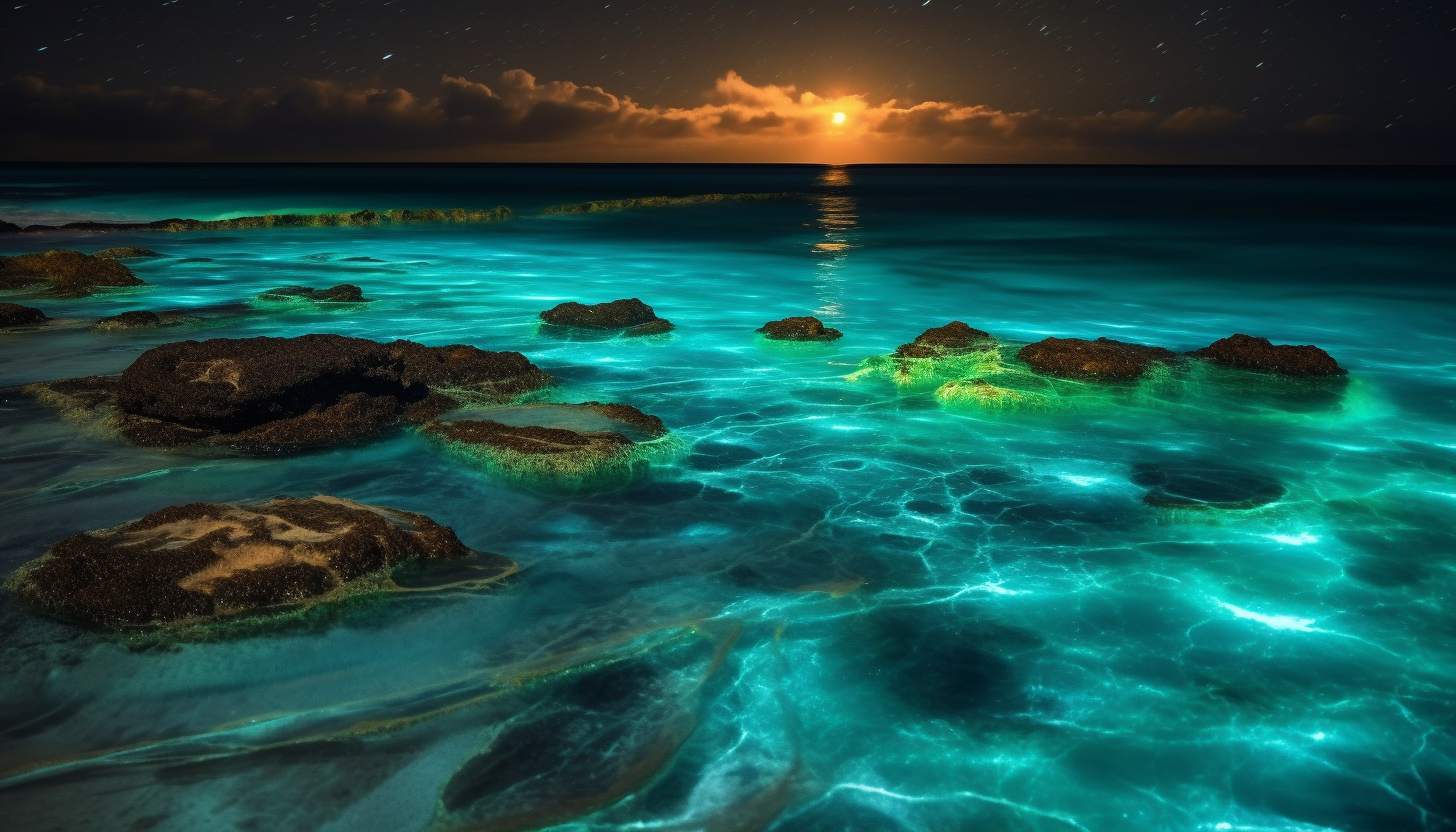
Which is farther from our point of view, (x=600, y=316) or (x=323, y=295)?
(x=323, y=295)

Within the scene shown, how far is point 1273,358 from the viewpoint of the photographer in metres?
13.6

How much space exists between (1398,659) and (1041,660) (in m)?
2.33

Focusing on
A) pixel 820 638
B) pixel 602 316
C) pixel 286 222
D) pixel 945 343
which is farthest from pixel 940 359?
pixel 286 222

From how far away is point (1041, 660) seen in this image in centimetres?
587

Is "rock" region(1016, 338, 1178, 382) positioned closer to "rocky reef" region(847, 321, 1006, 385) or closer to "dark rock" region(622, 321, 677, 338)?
"rocky reef" region(847, 321, 1006, 385)

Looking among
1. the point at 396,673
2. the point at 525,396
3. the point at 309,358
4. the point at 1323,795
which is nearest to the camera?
the point at 1323,795

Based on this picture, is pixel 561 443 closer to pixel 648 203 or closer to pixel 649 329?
pixel 649 329

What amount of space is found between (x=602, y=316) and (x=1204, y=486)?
10.9 metres

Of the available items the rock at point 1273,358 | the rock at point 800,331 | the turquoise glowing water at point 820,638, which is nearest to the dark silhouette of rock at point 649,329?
the rock at point 800,331

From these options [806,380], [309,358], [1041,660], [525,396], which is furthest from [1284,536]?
[309,358]

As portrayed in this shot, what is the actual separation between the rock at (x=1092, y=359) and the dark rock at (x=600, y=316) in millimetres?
6925

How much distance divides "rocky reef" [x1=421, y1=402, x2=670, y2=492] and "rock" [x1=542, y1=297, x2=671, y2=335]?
637cm

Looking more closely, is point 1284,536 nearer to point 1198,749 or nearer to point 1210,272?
point 1198,749

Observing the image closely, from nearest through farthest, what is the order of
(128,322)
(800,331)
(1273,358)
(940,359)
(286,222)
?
(1273,358) < (940,359) < (128,322) < (800,331) < (286,222)
